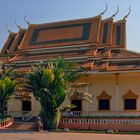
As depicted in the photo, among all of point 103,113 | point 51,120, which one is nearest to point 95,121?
point 51,120

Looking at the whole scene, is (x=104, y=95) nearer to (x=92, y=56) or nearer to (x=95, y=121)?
(x=92, y=56)

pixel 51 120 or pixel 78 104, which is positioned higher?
pixel 78 104

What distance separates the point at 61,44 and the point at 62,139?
15742 millimetres

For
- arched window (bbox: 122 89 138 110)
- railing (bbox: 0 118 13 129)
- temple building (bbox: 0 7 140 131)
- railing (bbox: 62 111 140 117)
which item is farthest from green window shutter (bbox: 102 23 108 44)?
railing (bbox: 0 118 13 129)

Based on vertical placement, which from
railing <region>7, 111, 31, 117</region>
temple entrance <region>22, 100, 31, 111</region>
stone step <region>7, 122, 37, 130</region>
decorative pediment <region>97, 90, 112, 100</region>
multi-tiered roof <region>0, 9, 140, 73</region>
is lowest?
stone step <region>7, 122, 37, 130</region>

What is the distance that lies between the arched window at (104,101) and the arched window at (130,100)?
1236mm

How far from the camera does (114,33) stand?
2992 centimetres

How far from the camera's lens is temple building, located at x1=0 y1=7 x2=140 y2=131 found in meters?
23.5

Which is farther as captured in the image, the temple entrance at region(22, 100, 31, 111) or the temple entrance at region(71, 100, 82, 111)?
the temple entrance at region(22, 100, 31, 111)

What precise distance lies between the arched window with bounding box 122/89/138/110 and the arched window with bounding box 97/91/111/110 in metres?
1.24

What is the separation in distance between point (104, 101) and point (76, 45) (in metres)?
6.95

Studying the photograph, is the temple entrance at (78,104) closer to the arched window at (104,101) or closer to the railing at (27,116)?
the arched window at (104,101)

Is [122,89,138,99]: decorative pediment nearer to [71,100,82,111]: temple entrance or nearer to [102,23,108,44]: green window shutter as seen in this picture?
[71,100,82,111]: temple entrance

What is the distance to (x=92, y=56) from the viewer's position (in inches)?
1008
